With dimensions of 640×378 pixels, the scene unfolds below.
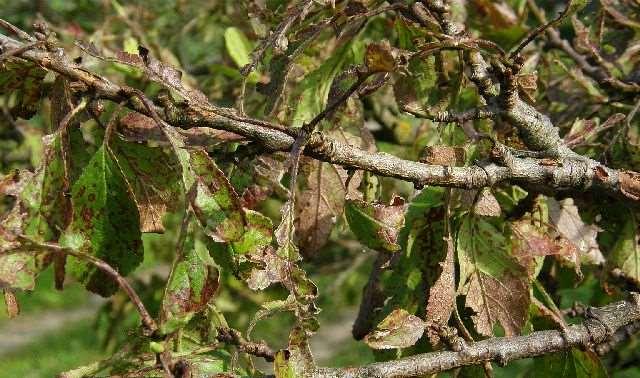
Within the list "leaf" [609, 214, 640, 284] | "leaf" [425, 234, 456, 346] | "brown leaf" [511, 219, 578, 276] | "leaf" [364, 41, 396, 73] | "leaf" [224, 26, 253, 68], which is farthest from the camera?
"leaf" [224, 26, 253, 68]

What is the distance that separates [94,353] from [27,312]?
6.99 ft

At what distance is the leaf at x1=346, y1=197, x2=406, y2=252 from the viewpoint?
1.24 m

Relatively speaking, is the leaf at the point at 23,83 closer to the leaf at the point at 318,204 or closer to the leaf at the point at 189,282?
the leaf at the point at 189,282

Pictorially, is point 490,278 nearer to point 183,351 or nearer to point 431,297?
point 431,297

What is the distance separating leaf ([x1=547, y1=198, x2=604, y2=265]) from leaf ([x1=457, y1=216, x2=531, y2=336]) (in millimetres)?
190

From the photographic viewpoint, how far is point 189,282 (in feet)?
3.42

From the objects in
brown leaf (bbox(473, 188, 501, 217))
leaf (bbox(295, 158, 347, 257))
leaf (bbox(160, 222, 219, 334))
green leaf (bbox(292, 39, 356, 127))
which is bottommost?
leaf (bbox(160, 222, 219, 334))

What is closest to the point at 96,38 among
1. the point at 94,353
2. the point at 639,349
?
the point at 639,349

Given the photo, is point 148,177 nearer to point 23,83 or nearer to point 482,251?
point 23,83

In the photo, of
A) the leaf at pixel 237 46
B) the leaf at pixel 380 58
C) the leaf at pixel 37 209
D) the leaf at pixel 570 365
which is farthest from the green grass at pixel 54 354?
the leaf at pixel 380 58

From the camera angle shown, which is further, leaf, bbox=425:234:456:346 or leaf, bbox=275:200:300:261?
leaf, bbox=425:234:456:346

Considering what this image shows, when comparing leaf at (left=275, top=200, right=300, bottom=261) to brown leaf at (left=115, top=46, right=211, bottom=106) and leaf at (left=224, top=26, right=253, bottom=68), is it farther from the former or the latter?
leaf at (left=224, top=26, right=253, bottom=68)

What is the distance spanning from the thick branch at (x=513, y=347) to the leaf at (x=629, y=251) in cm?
20

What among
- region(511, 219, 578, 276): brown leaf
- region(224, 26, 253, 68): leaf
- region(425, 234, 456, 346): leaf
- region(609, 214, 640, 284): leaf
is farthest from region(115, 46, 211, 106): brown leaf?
region(224, 26, 253, 68): leaf
